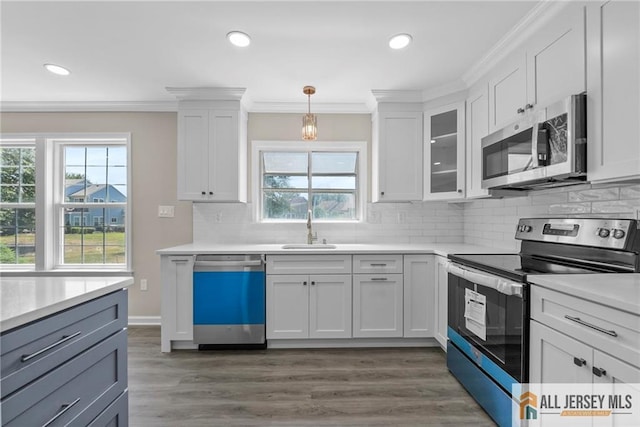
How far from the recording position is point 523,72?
208 cm

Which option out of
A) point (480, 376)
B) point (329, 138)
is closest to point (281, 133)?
point (329, 138)

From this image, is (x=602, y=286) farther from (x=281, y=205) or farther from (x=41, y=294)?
(x=281, y=205)

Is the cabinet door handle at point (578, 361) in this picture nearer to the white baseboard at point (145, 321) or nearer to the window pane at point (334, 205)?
the window pane at point (334, 205)

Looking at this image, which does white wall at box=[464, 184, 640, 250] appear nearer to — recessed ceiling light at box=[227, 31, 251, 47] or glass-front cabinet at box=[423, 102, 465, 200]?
glass-front cabinet at box=[423, 102, 465, 200]

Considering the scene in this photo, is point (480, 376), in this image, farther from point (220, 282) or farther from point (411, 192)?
point (220, 282)

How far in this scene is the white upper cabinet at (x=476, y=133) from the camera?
2.57 m

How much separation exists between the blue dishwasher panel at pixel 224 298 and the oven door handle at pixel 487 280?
1.67 meters

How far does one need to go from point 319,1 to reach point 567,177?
5.55ft

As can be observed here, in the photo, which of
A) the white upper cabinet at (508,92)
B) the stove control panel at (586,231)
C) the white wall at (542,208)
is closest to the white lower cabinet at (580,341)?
the stove control panel at (586,231)

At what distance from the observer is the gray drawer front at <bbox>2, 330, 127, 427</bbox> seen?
3.00 ft

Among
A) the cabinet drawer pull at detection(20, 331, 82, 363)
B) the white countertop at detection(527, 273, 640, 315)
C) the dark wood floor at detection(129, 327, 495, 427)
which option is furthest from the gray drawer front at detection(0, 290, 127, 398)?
the white countertop at detection(527, 273, 640, 315)

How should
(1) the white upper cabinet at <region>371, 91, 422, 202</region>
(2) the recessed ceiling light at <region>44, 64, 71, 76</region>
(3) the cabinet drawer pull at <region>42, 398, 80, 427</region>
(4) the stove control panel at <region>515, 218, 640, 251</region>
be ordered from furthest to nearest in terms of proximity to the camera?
(1) the white upper cabinet at <region>371, 91, 422, 202</region>, (2) the recessed ceiling light at <region>44, 64, 71, 76</region>, (4) the stove control panel at <region>515, 218, 640, 251</region>, (3) the cabinet drawer pull at <region>42, 398, 80, 427</region>

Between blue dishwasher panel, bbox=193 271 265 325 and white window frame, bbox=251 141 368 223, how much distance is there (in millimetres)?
920

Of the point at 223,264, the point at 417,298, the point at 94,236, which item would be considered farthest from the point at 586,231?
the point at 94,236
